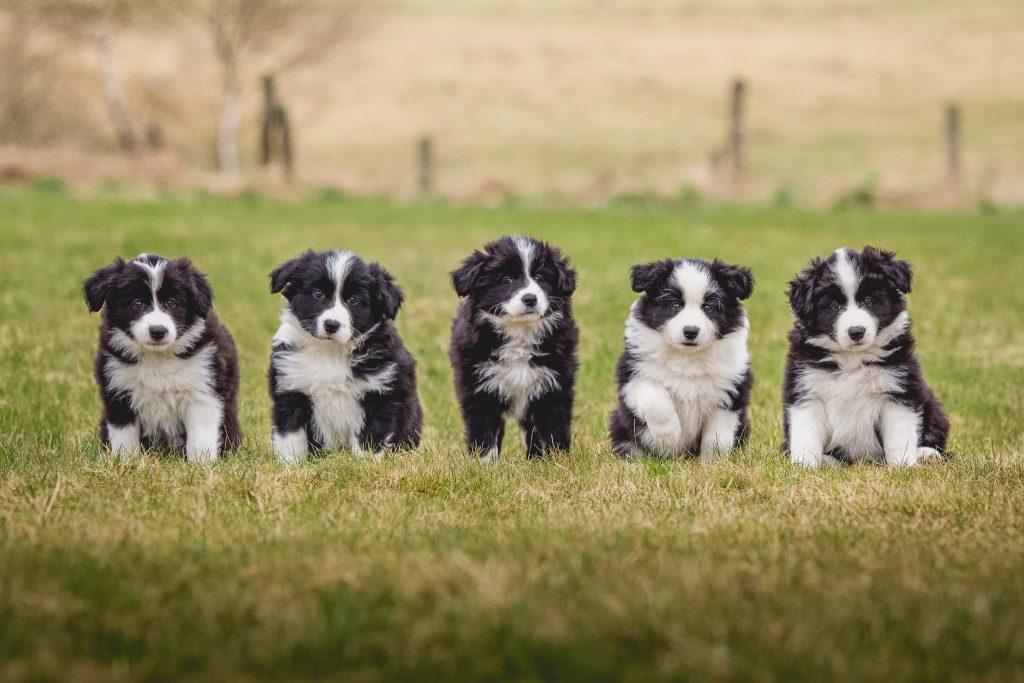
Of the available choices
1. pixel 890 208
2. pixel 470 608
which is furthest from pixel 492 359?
pixel 890 208

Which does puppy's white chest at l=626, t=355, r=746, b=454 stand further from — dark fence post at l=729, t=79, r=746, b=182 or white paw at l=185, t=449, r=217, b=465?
dark fence post at l=729, t=79, r=746, b=182

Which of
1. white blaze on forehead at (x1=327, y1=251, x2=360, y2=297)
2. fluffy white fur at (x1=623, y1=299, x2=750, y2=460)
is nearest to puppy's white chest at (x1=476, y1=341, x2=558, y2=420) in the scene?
fluffy white fur at (x1=623, y1=299, x2=750, y2=460)

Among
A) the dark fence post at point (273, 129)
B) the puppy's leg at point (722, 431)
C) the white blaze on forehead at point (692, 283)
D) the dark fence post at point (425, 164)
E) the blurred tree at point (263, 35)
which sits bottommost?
the puppy's leg at point (722, 431)

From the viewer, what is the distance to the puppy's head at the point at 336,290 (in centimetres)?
588

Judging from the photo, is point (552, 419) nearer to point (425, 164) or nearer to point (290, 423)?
point (290, 423)

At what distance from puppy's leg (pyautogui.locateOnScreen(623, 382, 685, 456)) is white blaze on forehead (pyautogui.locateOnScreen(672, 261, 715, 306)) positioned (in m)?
0.50

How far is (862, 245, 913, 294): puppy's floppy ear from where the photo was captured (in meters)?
5.63

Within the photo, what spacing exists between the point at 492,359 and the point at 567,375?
1.37 feet

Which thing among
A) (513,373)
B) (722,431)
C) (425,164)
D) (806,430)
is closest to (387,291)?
(513,373)

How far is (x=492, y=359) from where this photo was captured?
233 inches

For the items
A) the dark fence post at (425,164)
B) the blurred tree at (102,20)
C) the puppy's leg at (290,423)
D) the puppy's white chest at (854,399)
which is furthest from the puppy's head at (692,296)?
the blurred tree at (102,20)

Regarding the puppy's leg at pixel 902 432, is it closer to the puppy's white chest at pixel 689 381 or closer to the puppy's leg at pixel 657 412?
the puppy's white chest at pixel 689 381

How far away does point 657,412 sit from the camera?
19.2 feet

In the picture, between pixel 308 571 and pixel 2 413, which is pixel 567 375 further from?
pixel 2 413
